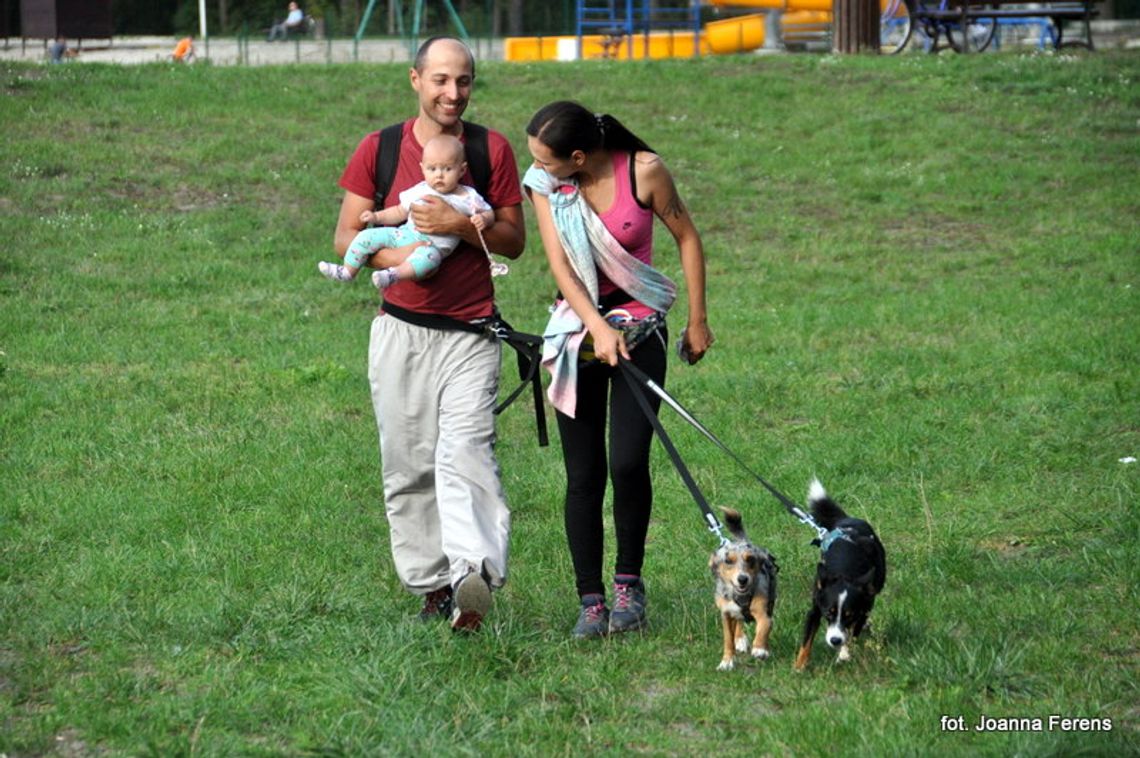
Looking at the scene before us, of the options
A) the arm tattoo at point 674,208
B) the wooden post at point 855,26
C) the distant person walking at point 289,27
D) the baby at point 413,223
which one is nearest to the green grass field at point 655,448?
the baby at point 413,223

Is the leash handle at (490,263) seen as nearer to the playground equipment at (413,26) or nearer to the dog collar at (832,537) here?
the dog collar at (832,537)

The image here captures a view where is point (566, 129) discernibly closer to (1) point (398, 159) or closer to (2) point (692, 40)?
(1) point (398, 159)

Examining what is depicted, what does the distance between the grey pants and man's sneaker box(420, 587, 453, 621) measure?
0.06 metres

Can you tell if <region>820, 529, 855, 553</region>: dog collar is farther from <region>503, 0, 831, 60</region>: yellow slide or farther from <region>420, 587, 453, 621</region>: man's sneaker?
<region>503, 0, 831, 60</region>: yellow slide

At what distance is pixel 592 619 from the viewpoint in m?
5.52

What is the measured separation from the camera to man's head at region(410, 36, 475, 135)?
207 inches

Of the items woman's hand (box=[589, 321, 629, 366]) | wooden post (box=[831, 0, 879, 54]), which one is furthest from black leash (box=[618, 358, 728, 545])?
wooden post (box=[831, 0, 879, 54])

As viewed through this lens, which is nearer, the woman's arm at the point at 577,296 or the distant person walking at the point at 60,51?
the woman's arm at the point at 577,296

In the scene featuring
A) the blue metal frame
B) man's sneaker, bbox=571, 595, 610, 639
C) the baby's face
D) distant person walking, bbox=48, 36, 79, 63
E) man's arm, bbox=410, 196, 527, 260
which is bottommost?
man's sneaker, bbox=571, 595, 610, 639

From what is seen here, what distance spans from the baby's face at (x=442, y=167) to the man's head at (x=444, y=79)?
0.16 meters

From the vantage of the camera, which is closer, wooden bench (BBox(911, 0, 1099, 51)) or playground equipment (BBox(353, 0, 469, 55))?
wooden bench (BBox(911, 0, 1099, 51))

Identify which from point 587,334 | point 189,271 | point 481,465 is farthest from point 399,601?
point 189,271

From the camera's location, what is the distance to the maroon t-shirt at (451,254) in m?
5.43

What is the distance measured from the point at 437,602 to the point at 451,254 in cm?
126
